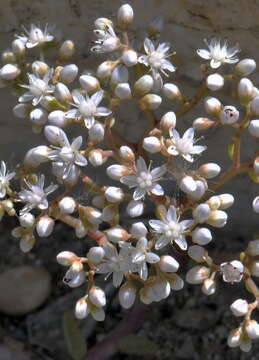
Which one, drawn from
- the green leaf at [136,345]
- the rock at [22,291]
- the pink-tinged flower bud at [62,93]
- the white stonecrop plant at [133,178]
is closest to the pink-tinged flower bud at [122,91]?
the white stonecrop plant at [133,178]

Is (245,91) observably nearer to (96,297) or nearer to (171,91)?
(171,91)

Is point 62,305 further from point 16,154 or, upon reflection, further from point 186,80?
point 186,80

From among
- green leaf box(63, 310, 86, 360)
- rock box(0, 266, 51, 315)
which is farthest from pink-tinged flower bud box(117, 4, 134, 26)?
rock box(0, 266, 51, 315)

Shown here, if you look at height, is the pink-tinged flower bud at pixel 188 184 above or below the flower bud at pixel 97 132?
below

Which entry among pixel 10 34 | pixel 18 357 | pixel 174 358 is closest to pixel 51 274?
pixel 18 357

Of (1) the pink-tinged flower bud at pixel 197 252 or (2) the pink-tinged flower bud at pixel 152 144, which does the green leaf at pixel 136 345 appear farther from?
(2) the pink-tinged flower bud at pixel 152 144

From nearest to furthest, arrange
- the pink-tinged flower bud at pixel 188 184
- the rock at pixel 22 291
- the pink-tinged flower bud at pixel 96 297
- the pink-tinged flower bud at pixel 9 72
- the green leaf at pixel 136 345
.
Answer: the pink-tinged flower bud at pixel 188 184 < the pink-tinged flower bud at pixel 96 297 < the pink-tinged flower bud at pixel 9 72 < the green leaf at pixel 136 345 < the rock at pixel 22 291

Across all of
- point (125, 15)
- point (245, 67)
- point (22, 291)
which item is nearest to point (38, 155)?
point (125, 15)
